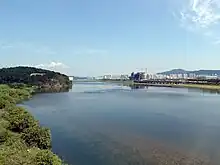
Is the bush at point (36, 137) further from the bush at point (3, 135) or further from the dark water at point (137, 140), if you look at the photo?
the dark water at point (137, 140)

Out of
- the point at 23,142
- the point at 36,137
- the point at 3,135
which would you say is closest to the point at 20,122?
the point at 3,135

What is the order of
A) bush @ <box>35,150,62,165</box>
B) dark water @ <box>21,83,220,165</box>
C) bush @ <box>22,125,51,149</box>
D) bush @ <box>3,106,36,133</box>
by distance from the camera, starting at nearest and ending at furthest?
bush @ <box>35,150,62,165</box>
dark water @ <box>21,83,220,165</box>
bush @ <box>22,125,51,149</box>
bush @ <box>3,106,36,133</box>

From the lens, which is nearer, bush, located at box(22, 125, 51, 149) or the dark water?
the dark water

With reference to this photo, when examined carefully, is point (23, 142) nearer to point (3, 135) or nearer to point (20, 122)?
point (3, 135)

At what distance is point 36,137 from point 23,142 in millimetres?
1050

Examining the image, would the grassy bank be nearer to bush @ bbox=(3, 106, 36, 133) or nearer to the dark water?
bush @ bbox=(3, 106, 36, 133)

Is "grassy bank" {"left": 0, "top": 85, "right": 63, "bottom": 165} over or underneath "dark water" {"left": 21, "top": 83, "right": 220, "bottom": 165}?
over

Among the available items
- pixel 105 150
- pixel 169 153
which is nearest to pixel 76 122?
pixel 105 150

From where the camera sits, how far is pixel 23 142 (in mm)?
14227

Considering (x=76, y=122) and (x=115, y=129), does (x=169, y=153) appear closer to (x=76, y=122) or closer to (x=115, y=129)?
(x=115, y=129)

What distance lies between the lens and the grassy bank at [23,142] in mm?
10698

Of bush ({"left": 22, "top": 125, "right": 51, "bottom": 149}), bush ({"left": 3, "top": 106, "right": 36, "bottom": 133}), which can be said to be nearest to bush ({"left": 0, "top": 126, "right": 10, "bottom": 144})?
bush ({"left": 22, "top": 125, "right": 51, "bottom": 149})

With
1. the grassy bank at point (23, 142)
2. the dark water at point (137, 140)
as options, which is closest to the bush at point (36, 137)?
the grassy bank at point (23, 142)

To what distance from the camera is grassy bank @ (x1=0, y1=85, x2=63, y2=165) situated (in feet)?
35.1
